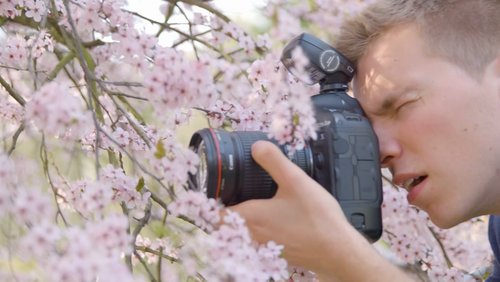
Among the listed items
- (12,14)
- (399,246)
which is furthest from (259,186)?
(399,246)

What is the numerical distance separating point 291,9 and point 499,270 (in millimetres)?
1048

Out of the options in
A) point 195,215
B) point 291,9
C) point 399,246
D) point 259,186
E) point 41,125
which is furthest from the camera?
point 291,9

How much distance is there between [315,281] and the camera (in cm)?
125

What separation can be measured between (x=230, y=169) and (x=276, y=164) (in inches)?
3.1

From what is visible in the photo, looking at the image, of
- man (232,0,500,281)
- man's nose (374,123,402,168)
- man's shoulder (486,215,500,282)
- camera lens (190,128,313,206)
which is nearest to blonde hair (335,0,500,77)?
man (232,0,500,281)

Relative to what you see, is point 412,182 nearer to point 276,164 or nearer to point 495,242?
point 276,164

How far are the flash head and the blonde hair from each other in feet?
0.16

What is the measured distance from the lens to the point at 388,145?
1164 millimetres

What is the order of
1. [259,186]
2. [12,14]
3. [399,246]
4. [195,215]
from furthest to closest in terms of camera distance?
[399,246] → [12,14] → [259,186] → [195,215]

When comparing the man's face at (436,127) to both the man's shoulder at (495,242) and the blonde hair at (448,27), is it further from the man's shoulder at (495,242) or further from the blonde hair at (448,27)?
the man's shoulder at (495,242)

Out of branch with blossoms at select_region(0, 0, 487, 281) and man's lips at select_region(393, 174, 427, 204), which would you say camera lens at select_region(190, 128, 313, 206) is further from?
man's lips at select_region(393, 174, 427, 204)

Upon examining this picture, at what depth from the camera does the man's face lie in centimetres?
112

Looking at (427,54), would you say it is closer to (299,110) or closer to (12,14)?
(299,110)

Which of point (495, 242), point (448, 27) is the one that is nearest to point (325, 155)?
point (448, 27)
